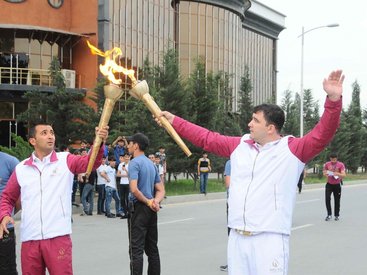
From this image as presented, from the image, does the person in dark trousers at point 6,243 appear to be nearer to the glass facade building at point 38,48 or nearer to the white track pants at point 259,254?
the white track pants at point 259,254

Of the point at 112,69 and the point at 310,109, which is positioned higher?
the point at 310,109

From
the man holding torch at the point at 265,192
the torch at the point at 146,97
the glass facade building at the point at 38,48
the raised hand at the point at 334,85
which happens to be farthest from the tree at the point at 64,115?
the raised hand at the point at 334,85

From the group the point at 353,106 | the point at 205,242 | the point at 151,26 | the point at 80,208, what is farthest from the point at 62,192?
the point at 353,106

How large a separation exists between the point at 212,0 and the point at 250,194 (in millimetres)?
46719

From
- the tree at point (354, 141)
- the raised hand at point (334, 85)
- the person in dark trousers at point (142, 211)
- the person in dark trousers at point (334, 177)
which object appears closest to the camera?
the raised hand at point (334, 85)

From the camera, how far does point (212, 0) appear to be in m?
49.5

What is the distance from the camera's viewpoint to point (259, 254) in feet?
13.7

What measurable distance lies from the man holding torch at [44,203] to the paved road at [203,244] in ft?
11.3

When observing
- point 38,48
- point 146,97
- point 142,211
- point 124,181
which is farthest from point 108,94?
point 38,48

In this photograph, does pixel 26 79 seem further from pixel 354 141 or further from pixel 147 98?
pixel 354 141

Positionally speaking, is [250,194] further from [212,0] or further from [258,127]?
[212,0]

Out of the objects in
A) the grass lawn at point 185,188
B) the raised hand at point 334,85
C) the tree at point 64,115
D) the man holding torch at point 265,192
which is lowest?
the grass lawn at point 185,188

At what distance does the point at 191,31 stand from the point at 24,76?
17544 mm

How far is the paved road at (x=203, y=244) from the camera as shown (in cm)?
888
